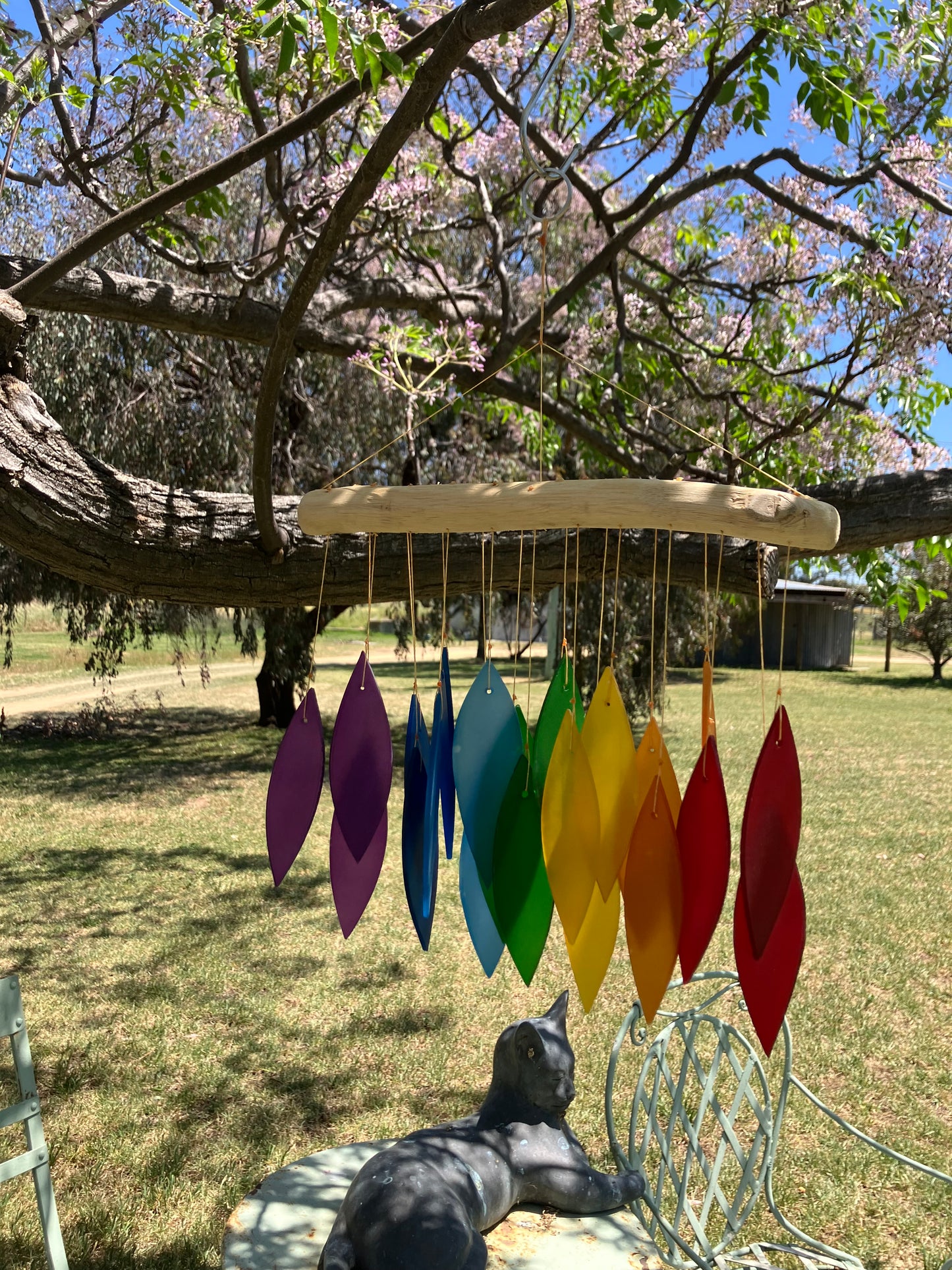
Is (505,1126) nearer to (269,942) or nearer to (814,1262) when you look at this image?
(814,1262)

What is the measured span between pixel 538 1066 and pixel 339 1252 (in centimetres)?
55

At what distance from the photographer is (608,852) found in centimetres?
141

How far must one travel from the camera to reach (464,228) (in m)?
4.73

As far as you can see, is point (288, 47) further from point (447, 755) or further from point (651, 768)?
point (651, 768)

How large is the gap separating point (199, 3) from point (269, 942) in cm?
417

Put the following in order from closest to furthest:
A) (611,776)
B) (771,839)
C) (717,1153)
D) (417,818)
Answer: (771,839)
(611,776)
(417,818)
(717,1153)

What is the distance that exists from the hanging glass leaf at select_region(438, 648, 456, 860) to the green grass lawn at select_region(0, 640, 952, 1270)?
180cm

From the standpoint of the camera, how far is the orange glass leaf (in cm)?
138

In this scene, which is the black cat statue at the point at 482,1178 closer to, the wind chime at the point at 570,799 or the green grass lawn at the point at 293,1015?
the wind chime at the point at 570,799

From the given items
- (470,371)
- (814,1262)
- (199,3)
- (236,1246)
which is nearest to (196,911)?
(470,371)

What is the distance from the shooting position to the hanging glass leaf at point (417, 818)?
153 cm

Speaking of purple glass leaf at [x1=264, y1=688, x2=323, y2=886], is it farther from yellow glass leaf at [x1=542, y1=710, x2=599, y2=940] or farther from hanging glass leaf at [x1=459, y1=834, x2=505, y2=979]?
yellow glass leaf at [x1=542, y1=710, x2=599, y2=940]

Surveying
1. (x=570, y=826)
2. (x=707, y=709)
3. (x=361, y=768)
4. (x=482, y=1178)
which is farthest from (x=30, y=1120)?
(x=707, y=709)

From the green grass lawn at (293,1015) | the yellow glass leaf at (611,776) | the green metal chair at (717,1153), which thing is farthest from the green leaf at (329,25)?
the green grass lawn at (293,1015)
